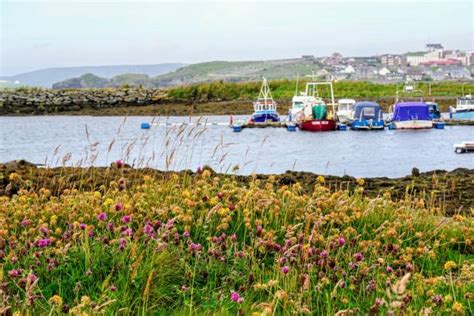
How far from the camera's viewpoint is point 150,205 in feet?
27.6

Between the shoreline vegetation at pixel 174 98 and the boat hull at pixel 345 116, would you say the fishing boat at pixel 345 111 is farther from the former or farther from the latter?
the shoreline vegetation at pixel 174 98

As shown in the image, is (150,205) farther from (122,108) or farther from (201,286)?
(122,108)

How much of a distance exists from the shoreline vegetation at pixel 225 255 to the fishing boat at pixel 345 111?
53.6 meters

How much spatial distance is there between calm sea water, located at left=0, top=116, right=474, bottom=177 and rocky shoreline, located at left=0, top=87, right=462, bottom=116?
13613 mm

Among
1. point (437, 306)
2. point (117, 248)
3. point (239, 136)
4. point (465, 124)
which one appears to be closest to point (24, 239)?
point (117, 248)

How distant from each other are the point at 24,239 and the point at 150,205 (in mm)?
1612

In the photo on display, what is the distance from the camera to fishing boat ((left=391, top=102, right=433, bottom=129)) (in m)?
57.2

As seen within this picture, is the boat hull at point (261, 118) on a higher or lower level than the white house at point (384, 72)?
higher

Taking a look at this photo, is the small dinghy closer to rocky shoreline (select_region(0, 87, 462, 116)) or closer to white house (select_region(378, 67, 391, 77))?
rocky shoreline (select_region(0, 87, 462, 116))

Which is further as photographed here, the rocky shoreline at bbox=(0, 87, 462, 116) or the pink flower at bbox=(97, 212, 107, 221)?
the rocky shoreline at bbox=(0, 87, 462, 116)

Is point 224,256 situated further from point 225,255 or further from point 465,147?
point 465,147

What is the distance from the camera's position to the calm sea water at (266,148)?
28000 mm

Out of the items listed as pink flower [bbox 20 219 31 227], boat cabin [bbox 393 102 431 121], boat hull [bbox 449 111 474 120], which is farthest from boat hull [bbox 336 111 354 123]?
pink flower [bbox 20 219 31 227]

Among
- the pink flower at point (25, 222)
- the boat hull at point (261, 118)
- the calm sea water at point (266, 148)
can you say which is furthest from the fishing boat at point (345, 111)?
the pink flower at point (25, 222)
